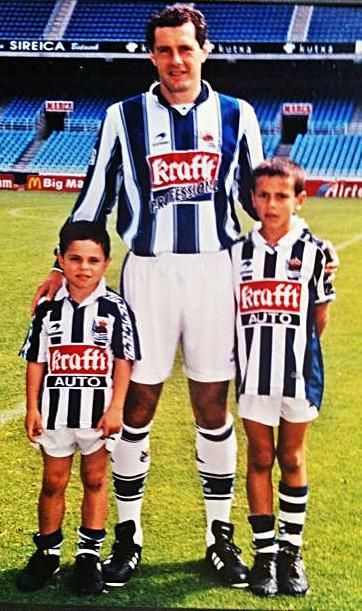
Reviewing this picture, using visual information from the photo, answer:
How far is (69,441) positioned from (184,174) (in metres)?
0.68

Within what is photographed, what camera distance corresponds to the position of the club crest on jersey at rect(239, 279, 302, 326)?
6.28 ft

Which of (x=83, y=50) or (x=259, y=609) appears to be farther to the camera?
(x=83, y=50)

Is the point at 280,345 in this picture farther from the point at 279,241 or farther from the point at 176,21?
the point at 176,21

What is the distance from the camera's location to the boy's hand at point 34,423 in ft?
6.53

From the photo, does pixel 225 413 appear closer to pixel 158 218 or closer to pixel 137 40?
pixel 158 218

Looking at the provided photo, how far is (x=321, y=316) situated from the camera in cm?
195

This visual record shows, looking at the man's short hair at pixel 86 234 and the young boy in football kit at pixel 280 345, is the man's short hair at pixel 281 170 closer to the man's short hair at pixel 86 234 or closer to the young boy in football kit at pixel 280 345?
the young boy in football kit at pixel 280 345

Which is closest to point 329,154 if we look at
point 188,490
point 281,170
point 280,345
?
point 281,170

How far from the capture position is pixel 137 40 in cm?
204

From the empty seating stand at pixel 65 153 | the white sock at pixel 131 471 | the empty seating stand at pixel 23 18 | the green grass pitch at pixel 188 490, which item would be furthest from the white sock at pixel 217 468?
the empty seating stand at pixel 23 18

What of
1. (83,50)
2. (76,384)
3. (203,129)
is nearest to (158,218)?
(203,129)

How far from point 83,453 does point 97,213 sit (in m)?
0.57

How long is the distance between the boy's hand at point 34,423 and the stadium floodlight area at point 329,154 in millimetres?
851

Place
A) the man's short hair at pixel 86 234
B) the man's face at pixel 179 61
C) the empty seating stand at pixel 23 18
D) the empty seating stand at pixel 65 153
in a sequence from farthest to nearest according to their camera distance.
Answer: the empty seating stand at pixel 23 18, the empty seating stand at pixel 65 153, the man's short hair at pixel 86 234, the man's face at pixel 179 61
